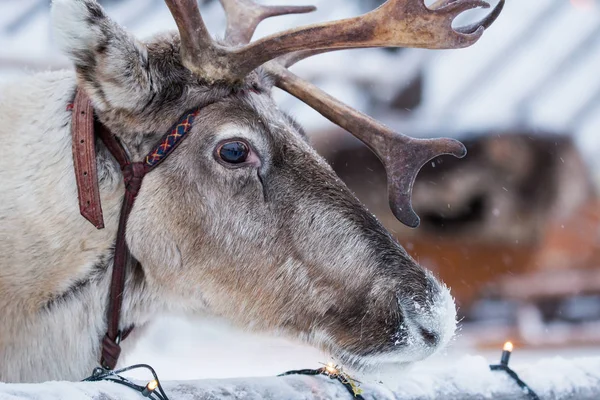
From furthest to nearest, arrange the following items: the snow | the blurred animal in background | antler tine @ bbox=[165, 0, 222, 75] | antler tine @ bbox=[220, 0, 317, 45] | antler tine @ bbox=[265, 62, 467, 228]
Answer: the blurred animal in background → antler tine @ bbox=[220, 0, 317, 45] → antler tine @ bbox=[265, 62, 467, 228] → antler tine @ bbox=[165, 0, 222, 75] → the snow

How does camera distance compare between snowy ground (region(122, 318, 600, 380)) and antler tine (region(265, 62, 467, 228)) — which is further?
snowy ground (region(122, 318, 600, 380))

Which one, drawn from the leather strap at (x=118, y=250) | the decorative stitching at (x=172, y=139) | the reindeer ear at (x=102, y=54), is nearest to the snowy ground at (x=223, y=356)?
the leather strap at (x=118, y=250)

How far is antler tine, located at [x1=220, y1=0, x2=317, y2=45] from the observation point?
3395mm

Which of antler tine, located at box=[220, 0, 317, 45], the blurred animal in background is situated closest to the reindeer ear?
antler tine, located at box=[220, 0, 317, 45]

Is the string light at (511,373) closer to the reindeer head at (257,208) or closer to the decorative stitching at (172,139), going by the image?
the reindeer head at (257,208)

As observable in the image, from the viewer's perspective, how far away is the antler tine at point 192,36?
271 centimetres

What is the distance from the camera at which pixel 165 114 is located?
9.17 feet

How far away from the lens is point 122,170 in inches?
108

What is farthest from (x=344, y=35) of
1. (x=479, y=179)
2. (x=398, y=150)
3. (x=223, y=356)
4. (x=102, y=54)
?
(x=479, y=179)

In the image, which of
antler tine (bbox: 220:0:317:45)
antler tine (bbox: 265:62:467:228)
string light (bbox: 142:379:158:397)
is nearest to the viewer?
string light (bbox: 142:379:158:397)

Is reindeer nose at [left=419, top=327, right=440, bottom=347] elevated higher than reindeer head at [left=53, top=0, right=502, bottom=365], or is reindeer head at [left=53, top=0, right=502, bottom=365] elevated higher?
reindeer head at [left=53, top=0, right=502, bottom=365]

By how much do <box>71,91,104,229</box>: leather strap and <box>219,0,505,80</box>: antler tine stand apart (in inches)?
25.3

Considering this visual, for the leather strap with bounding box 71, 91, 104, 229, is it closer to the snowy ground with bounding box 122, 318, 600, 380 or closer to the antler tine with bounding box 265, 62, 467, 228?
the antler tine with bounding box 265, 62, 467, 228

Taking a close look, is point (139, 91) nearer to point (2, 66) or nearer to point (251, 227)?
point (251, 227)
